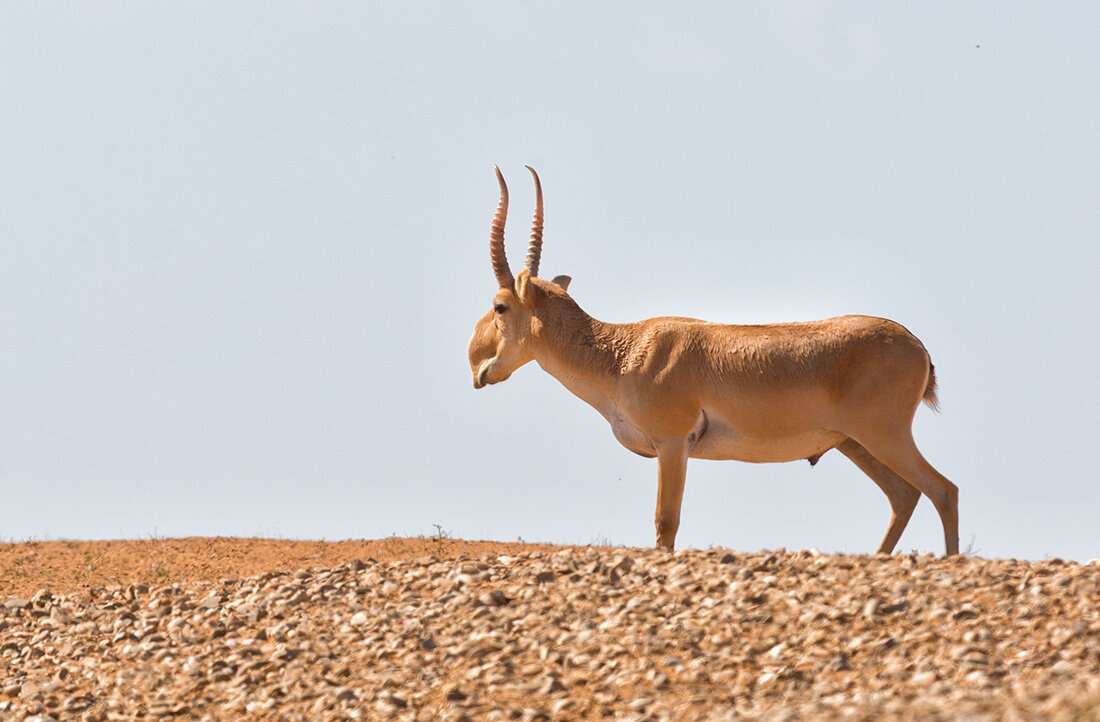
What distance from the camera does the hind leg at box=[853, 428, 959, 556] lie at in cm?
1478

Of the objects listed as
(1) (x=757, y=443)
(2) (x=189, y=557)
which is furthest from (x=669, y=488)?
(2) (x=189, y=557)

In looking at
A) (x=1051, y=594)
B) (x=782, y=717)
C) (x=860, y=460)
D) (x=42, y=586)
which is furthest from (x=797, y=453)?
(x=42, y=586)

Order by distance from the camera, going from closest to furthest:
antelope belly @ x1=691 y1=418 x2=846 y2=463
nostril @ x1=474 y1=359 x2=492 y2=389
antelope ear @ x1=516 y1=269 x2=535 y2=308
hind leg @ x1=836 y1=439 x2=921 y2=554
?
antelope belly @ x1=691 y1=418 x2=846 y2=463 → hind leg @ x1=836 y1=439 x2=921 y2=554 → antelope ear @ x1=516 y1=269 x2=535 y2=308 → nostril @ x1=474 y1=359 x2=492 y2=389

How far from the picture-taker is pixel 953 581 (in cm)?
1165

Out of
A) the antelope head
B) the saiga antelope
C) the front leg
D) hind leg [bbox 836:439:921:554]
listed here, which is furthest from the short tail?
the antelope head

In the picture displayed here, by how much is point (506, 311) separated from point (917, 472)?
4.58 meters

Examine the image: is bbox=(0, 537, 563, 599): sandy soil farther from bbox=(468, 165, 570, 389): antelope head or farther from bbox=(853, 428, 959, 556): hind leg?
bbox=(853, 428, 959, 556): hind leg

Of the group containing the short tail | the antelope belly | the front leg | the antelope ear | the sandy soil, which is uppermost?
the antelope ear

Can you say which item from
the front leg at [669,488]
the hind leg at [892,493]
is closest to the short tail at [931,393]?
the hind leg at [892,493]

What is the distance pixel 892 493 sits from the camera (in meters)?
15.4

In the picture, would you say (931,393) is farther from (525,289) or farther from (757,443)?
(525,289)

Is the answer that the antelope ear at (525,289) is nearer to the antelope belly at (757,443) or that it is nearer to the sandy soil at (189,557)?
the antelope belly at (757,443)

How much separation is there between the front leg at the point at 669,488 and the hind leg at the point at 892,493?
206 centimetres

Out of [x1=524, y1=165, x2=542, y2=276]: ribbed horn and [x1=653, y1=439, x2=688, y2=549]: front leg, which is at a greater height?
[x1=524, y1=165, x2=542, y2=276]: ribbed horn
